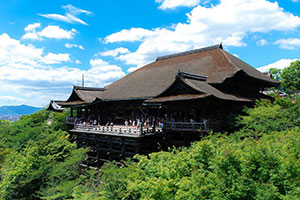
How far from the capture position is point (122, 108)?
26.4 m

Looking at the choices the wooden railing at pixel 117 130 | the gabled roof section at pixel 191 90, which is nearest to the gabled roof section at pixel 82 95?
the wooden railing at pixel 117 130

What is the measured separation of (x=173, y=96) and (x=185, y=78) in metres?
1.79

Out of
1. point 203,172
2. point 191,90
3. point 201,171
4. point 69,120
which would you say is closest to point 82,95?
point 69,120

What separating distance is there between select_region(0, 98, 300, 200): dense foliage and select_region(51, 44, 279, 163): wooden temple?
3141mm

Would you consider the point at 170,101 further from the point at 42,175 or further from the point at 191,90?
Answer: the point at 42,175

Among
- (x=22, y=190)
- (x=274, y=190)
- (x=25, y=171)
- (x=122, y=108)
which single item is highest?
(x=122, y=108)

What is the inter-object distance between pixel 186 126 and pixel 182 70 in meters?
10.1

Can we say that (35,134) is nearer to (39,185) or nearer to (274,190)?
(39,185)

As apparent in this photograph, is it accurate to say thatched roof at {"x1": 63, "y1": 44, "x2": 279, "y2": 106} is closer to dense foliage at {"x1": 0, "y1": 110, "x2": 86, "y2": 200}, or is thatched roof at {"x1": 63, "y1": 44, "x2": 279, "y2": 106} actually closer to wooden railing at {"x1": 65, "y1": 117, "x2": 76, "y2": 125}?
wooden railing at {"x1": 65, "y1": 117, "x2": 76, "y2": 125}

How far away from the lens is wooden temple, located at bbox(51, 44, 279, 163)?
1808 centimetres

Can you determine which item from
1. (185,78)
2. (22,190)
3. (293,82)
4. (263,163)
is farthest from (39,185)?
(293,82)

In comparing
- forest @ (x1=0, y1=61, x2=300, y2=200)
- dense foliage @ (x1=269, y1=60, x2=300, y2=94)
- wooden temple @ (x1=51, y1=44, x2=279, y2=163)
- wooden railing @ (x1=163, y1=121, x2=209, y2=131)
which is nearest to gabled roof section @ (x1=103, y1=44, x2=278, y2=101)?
wooden temple @ (x1=51, y1=44, x2=279, y2=163)

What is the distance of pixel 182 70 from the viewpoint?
2594cm

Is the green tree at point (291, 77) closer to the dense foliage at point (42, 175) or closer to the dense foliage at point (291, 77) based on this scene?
the dense foliage at point (291, 77)
